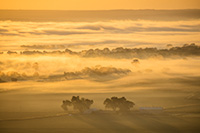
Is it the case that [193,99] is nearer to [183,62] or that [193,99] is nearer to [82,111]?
[82,111]

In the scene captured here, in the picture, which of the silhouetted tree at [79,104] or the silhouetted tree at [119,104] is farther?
the silhouetted tree at [79,104]

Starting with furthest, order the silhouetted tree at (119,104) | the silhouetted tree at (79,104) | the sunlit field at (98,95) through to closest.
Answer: the silhouetted tree at (79,104), the silhouetted tree at (119,104), the sunlit field at (98,95)

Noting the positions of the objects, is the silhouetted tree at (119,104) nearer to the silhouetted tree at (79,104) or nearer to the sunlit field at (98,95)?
the sunlit field at (98,95)

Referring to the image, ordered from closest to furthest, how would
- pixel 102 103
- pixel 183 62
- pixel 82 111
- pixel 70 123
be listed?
pixel 70 123 < pixel 82 111 < pixel 102 103 < pixel 183 62

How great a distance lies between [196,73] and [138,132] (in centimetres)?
3010

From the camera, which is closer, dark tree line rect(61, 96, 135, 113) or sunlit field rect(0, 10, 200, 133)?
sunlit field rect(0, 10, 200, 133)

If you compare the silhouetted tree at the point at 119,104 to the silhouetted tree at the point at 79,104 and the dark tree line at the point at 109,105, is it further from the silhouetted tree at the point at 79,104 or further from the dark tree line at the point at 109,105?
the silhouetted tree at the point at 79,104

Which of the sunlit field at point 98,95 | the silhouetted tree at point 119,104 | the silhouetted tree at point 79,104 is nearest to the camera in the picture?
the sunlit field at point 98,95

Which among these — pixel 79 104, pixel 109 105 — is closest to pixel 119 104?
pixel 109 105

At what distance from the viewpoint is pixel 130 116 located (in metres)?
33.9

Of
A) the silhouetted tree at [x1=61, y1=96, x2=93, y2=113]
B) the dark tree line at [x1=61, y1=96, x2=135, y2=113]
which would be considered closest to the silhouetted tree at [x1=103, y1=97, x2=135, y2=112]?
the dark tree line at [x1=61, y1=96, x2=135, y2=113]

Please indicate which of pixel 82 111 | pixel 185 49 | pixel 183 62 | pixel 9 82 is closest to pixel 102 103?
pixel 82 111

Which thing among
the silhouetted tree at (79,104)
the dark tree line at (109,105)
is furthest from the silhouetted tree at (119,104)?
the silhouetted tree at (79,104)

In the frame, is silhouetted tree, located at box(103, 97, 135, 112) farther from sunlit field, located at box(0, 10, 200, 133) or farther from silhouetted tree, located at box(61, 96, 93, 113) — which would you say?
silhouetted tree, located at box(61, 96, 93, 113)
